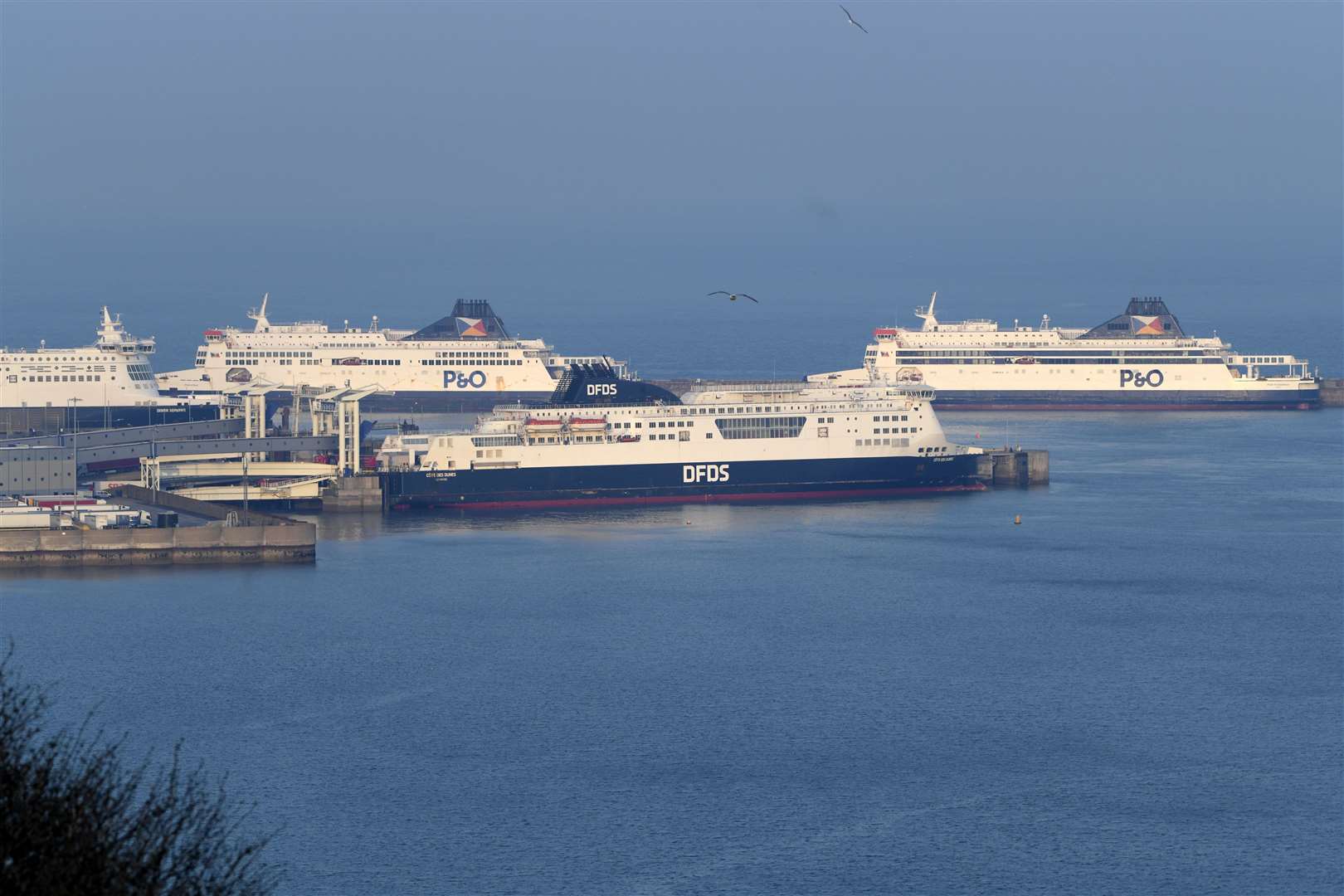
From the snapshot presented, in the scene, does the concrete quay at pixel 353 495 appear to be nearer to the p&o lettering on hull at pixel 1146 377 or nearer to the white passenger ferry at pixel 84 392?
the white passenger ferry at pixel 84 392

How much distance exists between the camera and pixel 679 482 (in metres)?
36.8

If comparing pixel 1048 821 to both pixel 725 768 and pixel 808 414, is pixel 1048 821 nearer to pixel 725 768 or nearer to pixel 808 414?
pixel 725 768

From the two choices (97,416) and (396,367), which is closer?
(97,416)

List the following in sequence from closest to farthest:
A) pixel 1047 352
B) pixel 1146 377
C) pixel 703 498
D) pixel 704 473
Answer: pixel 703 498, pixel 704 473, pixel 1146 377, pixel 1047 352

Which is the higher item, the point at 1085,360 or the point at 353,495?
the point at 1085,360

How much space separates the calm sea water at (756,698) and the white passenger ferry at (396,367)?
22.2 meters

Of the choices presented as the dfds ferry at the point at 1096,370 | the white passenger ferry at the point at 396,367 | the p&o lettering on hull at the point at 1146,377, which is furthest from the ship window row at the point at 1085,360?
the white passenger ferry at the point at 396,367

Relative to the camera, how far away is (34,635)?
2320 cm

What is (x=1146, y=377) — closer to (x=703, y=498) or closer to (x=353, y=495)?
(x=703, y=498)

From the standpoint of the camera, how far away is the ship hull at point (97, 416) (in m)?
49.1

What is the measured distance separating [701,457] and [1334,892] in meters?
22.5

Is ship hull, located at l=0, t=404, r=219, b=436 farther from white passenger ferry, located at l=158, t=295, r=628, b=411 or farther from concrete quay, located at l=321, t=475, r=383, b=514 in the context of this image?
concrete quay, located at l=321, t=475, r=383, b=514

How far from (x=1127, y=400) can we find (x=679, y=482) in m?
23.1

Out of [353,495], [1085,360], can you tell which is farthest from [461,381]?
[353,495]
